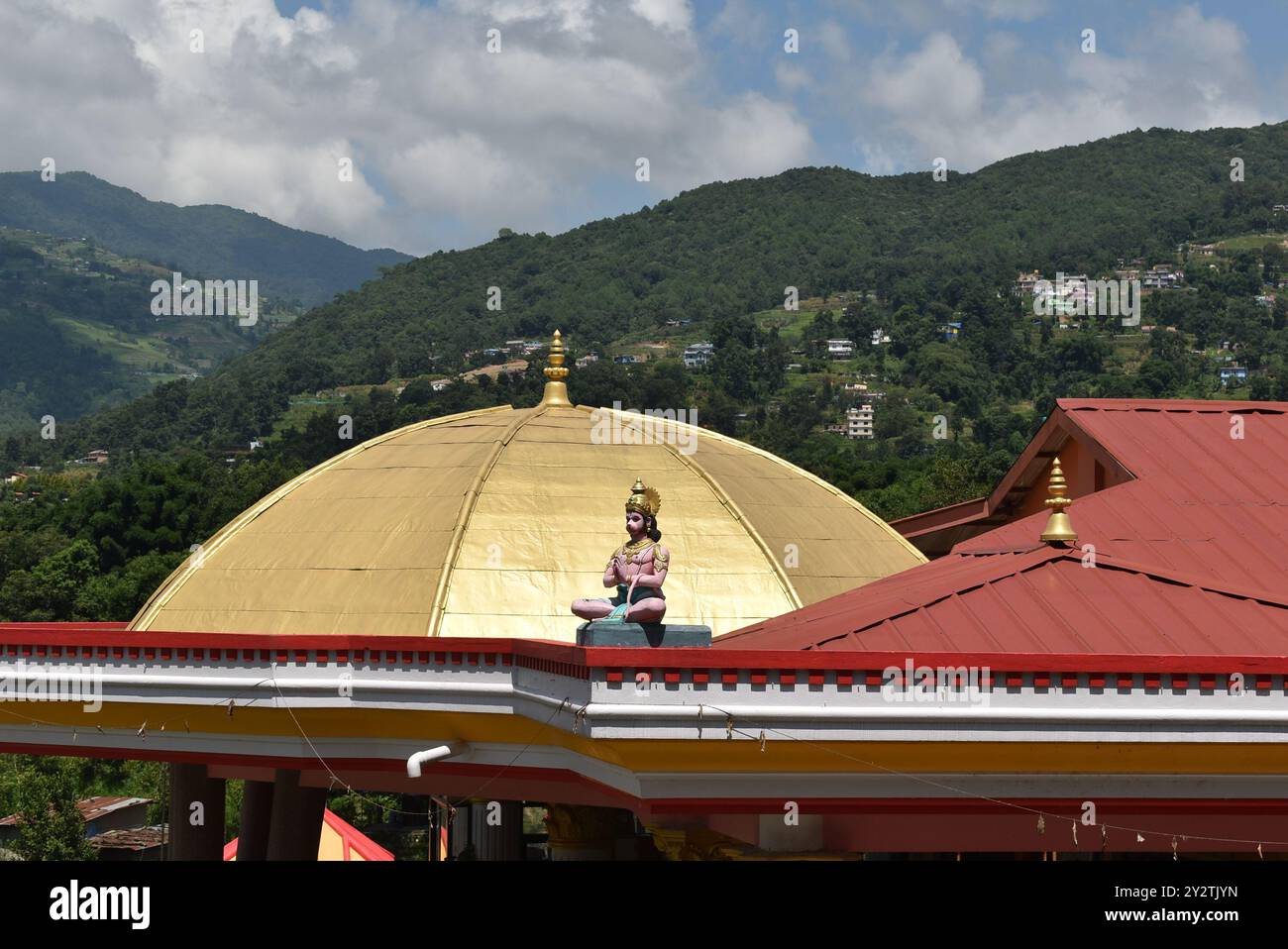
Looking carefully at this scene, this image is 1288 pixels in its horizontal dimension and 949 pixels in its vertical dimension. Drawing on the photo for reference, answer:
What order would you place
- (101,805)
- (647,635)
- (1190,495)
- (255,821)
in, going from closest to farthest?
(647,635) < (1190,495) < (255,821) < (101,805)

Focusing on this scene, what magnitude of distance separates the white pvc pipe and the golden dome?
3041 mm

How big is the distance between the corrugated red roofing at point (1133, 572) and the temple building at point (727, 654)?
55 millimetres

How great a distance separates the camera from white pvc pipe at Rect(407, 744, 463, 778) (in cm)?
2330

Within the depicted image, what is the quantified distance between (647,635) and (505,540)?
8.26 metres

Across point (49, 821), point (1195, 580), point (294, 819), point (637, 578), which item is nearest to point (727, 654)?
point (637, 578)

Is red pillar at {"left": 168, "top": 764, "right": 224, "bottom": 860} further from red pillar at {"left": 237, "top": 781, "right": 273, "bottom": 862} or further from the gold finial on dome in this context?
the gold finial on dome

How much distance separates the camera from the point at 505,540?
93.3ft

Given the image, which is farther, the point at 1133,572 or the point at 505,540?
the point at 505,540

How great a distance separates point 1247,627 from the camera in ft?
69.5

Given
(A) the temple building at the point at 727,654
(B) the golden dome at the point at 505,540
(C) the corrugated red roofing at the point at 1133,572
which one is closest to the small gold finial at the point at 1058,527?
(A) the temple building at the point at 727,654

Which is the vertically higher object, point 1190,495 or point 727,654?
point 1190,495

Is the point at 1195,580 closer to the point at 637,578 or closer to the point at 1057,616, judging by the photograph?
the point at 1057,616
